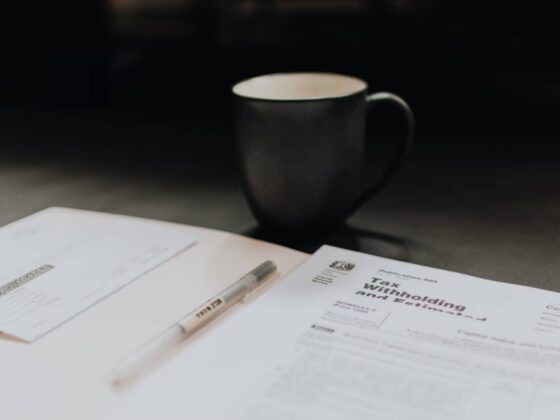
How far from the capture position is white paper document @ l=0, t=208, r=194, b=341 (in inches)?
18.8

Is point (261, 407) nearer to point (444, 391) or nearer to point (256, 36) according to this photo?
point (444, 391)

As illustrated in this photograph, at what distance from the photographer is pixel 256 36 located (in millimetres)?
1304

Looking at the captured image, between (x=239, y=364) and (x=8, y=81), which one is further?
(x=8, y=81)

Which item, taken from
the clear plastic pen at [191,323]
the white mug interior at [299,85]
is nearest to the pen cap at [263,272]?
the clear plastic pen at [191,323]

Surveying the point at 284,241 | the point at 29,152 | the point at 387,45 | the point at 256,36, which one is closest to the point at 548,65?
the point at 387,45

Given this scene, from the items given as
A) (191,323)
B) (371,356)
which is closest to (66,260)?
(191,323)

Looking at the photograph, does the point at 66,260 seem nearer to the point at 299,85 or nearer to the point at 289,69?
the point at 299,85

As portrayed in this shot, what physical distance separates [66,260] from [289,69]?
0.71m

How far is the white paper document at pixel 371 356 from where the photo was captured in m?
0.37

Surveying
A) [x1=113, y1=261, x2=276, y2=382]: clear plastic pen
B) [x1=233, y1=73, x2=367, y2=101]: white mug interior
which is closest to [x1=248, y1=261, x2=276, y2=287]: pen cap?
[x1=113, y1=261, x2=276, y2=382]: clear plastic pen

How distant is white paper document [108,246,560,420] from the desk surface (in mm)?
74

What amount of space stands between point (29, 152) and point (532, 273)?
2.02 feet

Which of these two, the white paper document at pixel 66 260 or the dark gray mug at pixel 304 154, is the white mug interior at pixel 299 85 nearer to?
the dark gray mug at pixel 304 154

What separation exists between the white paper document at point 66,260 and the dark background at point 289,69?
0.05 m
